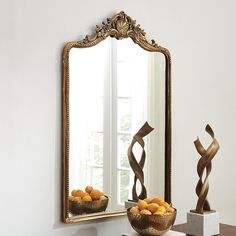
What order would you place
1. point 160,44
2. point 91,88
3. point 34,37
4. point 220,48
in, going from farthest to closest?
point 220,48 < point 160,44 < point 91,88 < point 34,37

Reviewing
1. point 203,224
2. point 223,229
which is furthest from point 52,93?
point 223,229

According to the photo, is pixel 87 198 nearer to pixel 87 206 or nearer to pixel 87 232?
pixel 87 206

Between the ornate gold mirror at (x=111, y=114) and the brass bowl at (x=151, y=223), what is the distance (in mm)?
242

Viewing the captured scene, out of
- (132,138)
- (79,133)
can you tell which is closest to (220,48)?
(132,138)

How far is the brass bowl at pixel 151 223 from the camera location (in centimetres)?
251

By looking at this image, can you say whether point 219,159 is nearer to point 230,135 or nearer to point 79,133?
point 230,135

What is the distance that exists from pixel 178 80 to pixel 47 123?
0.87m

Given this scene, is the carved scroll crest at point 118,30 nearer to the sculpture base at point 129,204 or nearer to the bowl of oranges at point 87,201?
the bowl of oranges at point 87,201

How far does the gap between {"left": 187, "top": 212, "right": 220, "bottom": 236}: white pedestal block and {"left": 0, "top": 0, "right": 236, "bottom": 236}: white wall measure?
350 mm

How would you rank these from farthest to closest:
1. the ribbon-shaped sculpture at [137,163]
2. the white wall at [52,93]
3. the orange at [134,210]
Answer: the ribbon-shaped sculpture at [137,163]
the orange at [134,210]
the white wall at [52,93]

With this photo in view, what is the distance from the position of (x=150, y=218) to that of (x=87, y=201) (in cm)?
Result: 33

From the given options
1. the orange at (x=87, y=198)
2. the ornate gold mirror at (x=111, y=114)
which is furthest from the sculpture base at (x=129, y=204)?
the orange at (x=87, y=198)

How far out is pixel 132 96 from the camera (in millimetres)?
2834

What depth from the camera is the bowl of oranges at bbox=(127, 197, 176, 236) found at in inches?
99.0
